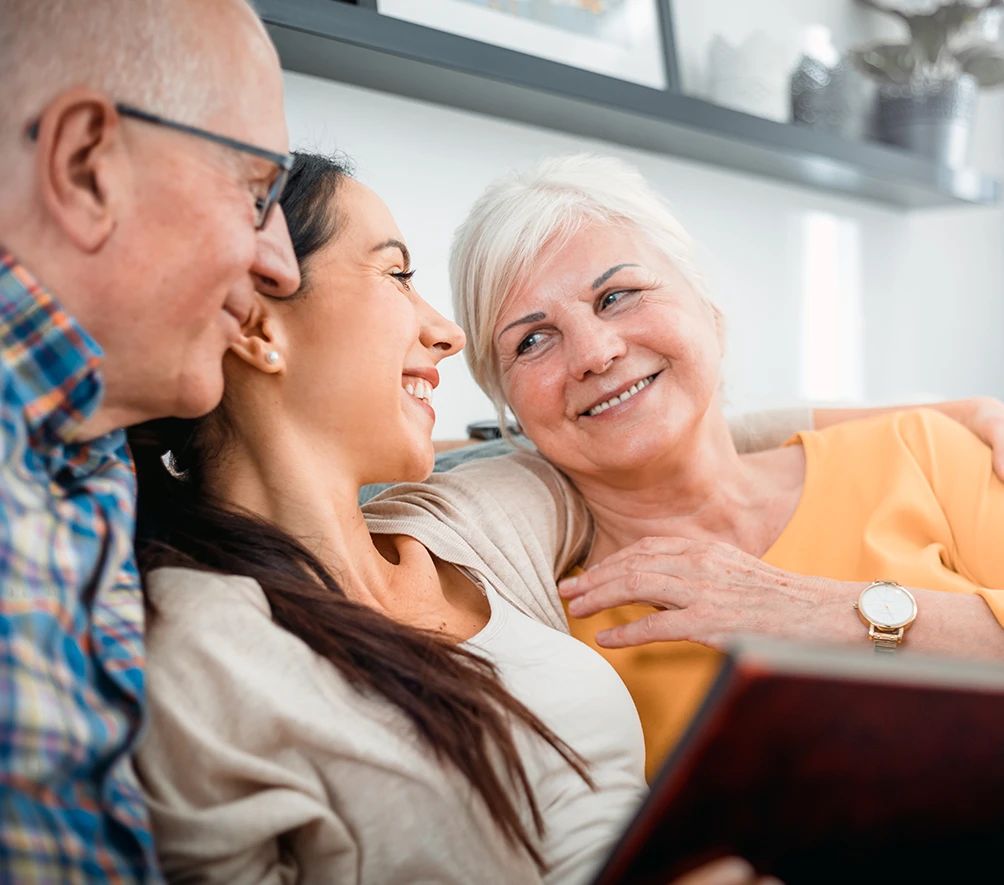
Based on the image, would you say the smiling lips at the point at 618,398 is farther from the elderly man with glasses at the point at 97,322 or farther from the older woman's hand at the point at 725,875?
the older woman's hand at the point at 725,875

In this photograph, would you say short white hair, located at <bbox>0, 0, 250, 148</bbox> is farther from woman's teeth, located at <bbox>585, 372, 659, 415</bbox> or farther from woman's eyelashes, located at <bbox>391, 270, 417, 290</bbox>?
woman's teeth, located at <bbox>585, 372, 659, 415</bbox>

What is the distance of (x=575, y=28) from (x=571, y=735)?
1.55 meters

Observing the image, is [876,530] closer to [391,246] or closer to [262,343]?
[391,246]

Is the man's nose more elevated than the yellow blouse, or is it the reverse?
the man's nose

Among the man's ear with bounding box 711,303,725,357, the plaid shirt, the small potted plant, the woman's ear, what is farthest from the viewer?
the small potted plant

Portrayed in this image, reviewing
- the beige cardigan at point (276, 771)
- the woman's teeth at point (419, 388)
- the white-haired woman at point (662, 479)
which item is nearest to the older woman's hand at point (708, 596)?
the white-haired woman at point (662, 479)

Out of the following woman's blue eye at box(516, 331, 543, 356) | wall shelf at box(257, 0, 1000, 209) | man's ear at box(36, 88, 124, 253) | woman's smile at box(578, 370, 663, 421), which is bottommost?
woman's smile at box(578, 370, 663, 421)

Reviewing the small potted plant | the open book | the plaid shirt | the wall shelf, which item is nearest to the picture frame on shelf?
the wall shelf

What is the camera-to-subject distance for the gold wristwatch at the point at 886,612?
46.7 inches

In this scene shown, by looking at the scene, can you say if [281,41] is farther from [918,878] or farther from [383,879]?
[918,878]

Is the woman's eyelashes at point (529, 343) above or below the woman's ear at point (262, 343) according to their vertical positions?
below

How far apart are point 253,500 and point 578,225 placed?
0.67 metres

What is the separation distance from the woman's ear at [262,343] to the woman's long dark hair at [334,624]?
0.06m

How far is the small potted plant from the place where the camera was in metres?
2.74
